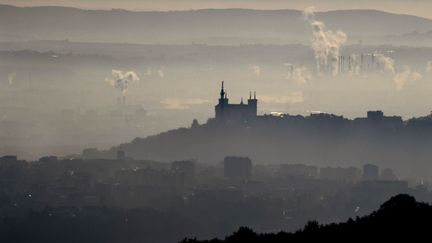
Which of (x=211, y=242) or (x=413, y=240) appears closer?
(x=413, y=240)

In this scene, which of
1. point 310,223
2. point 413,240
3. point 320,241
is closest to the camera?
point 413,240

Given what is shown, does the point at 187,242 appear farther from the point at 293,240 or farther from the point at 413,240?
the point at 413,240

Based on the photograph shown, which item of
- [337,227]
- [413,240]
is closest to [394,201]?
[337,227]

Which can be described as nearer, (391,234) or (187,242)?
(391,234)

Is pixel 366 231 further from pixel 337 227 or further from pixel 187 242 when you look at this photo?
pixel 187 242

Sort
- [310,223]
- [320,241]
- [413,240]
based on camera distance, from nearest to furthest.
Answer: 1. [413,240]
2. [320,241]
3. [310,223]

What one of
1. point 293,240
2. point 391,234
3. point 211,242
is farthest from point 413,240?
point 211,242
